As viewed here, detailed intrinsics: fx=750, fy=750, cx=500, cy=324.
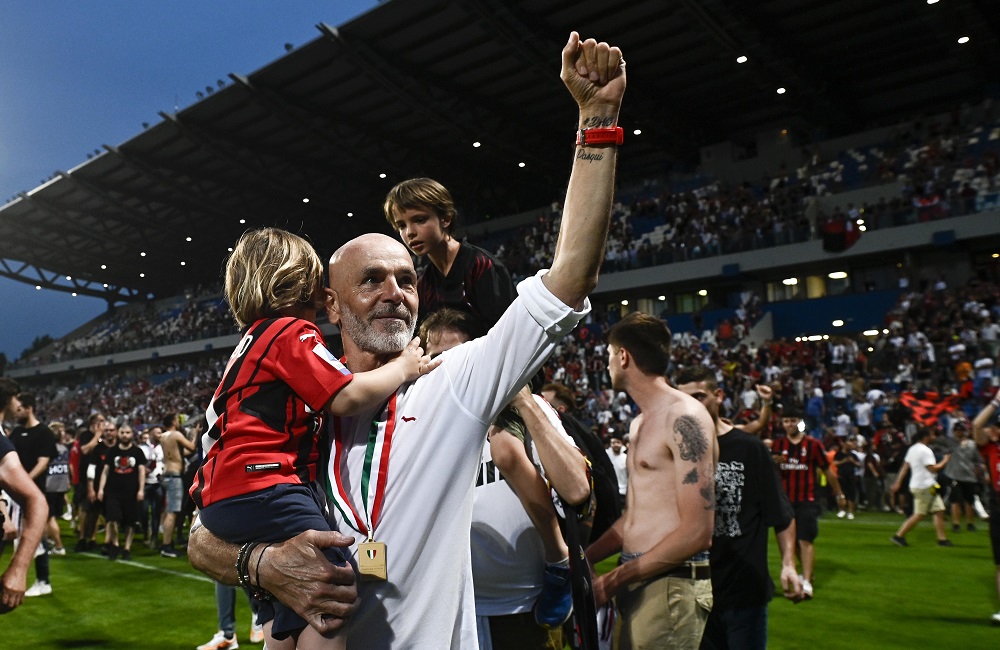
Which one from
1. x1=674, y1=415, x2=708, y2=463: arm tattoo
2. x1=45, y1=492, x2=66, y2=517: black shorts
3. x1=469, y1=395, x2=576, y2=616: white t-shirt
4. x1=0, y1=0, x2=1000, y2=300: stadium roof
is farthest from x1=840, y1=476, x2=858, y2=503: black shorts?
x1=469, y1=395, x2=576, y2=616: white t-shirt

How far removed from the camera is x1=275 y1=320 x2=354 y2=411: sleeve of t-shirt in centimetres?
204

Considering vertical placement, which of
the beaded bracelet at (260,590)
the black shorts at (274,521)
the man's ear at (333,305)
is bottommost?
the beaded bracelet at (260,590)

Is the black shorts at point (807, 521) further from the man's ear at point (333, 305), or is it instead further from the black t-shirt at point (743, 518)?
the man's ear at point (333, 305)

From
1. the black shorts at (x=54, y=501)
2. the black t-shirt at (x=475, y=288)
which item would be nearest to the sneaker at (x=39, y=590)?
the black shorts at (x=54, y=501)

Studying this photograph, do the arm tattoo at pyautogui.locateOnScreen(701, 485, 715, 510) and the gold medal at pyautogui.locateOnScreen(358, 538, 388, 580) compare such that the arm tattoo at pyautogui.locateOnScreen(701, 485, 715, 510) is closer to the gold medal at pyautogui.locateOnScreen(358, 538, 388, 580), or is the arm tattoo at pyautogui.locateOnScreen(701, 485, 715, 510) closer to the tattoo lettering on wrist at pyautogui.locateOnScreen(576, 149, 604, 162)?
the gold medal at pyautogui.locateOnScreen(358, 538, 388, 580)

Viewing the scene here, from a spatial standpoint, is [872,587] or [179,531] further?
[179,531]

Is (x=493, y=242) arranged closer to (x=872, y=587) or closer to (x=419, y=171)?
(x=419, y=171)

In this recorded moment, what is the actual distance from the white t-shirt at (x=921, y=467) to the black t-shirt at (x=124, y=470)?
13.2m

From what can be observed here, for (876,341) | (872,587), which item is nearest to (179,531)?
(872,587)

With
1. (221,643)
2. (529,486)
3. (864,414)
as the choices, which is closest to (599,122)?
(529,486)

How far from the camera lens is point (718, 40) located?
2527 cm

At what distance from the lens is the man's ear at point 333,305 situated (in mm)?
2303

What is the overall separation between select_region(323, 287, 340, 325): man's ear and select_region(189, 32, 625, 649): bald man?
97mm

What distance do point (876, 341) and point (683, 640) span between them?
947 inches
